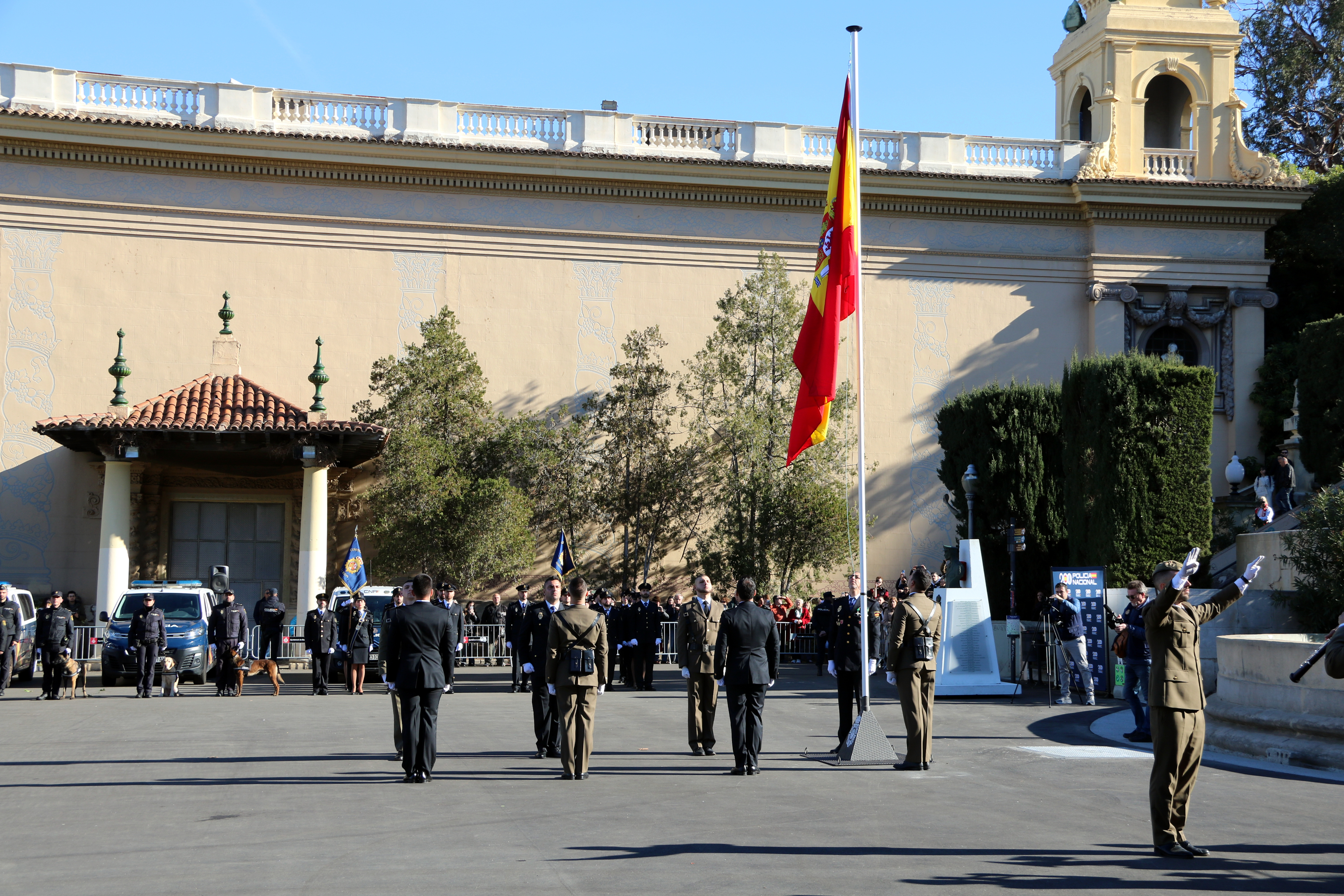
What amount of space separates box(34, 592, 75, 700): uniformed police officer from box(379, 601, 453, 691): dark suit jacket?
1083 centimetres

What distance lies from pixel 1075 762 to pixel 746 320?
60.3 ft

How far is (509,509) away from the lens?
91.4 feet

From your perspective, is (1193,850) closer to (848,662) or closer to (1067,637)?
(848,662)

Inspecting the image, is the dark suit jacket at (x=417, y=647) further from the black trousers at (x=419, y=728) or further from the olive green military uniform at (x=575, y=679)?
the olive green military uniform at (x=575, y=679)

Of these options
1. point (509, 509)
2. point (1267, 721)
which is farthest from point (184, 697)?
point (1267, 721)

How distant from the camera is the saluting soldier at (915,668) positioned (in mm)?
12539

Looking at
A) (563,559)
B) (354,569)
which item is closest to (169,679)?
(354,569)

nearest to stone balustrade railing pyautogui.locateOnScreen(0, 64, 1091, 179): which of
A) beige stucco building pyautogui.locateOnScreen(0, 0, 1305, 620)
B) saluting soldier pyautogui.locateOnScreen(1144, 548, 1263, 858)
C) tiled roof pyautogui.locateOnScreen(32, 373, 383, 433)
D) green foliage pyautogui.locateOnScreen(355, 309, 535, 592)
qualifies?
beige stucco building pyautogui.locateOnScreen(0, 0, 1305, 620)

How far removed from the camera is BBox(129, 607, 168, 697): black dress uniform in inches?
822

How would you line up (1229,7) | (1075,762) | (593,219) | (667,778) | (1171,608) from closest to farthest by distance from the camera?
(1171,608)
(667,778)
(1075,762)
(593,219)
(1229,7)

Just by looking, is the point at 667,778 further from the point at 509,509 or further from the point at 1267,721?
the point at 509,509

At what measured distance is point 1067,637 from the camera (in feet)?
65.3

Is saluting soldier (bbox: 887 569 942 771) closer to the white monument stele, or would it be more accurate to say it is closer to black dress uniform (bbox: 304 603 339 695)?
the white monument stele

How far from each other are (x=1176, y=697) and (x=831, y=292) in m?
6.70
